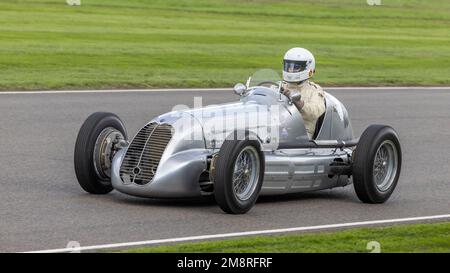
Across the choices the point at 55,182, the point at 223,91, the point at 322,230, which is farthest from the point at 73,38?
the point at 322,230

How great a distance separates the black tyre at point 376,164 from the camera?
10836 mm

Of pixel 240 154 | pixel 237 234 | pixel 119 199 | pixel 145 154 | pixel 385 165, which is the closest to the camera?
pixel 237 234

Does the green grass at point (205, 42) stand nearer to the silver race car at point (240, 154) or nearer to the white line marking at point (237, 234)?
the silver race car at point (240, 154)

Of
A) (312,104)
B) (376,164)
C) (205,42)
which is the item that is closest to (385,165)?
(376,164)

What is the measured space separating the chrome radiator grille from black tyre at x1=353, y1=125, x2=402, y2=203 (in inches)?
72.0

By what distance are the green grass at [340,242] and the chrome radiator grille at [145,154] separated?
5.20ft

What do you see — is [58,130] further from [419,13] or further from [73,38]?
[419,13]

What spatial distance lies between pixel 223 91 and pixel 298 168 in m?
9.89

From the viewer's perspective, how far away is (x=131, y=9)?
40.5m

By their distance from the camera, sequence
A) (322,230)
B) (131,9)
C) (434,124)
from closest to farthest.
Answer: (322,230), (434,124), (131,9)

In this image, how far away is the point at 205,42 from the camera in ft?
99.8

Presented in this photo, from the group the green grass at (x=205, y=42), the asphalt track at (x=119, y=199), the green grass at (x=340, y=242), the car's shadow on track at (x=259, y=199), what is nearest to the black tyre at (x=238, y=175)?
the asphalt track at (x=119, y=199)

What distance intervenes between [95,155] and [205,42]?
19.8 meters
